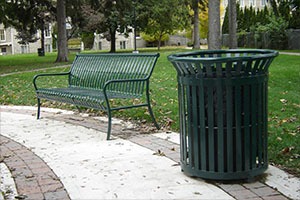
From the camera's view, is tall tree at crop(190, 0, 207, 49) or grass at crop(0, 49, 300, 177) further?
tall tree at crop(190, 0, 207, 49)

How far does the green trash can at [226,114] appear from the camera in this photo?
179 inches

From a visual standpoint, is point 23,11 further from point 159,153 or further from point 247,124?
point 247,124

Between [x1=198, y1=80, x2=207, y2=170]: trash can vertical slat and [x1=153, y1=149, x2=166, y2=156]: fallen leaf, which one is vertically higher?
[x1=198, y1=80, x2=207, y2=170]: trash can vertical slat

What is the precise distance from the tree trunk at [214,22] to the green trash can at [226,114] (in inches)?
425

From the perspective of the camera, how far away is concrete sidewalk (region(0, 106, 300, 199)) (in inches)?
179

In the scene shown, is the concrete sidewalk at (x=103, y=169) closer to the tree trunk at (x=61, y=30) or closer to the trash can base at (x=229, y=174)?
the trash can base at (x=229, y=174)

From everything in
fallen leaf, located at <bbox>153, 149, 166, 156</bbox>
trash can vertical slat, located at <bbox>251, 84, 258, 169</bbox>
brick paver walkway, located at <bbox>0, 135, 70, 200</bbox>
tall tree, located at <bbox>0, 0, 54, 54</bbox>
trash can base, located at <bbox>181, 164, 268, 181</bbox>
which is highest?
tall tree, located at <bbox>0, 0, 54, 54</bbox>

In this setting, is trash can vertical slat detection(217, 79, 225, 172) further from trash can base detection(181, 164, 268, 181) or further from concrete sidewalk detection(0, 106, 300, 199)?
Answer: concrete sidewalk detection(0, 106, 300, 199)

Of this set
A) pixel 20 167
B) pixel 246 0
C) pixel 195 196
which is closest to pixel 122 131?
pixel 20 167

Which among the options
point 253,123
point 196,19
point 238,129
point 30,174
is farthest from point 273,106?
point 196,19

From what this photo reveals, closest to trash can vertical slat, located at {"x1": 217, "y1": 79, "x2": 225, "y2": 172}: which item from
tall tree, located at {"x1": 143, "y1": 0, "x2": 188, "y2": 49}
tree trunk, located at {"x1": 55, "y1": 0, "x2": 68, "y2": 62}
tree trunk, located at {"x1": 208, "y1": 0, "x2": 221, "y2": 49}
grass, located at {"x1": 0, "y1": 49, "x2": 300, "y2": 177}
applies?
grass, located at {"x1": 0, "y1": 49, "x2": 300, "y2": 177}

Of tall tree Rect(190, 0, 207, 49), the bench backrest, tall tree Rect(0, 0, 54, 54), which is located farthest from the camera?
tall tree Rect(190, 0, 207, 49)

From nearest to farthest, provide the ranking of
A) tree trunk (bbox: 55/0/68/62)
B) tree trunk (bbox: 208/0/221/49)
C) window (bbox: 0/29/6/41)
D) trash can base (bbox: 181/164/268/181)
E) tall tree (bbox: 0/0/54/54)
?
trash can base (bbox: 181/164/268/181) → tree trunk (bbox: 208/0/221/49) → tree trunk (bbox: 55/0/68/62) → tall tree (bbox: 0/0/54/54) → window (bbox: 0/29/6/41)

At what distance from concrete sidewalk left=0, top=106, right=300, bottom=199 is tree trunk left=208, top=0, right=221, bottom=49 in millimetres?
8229
